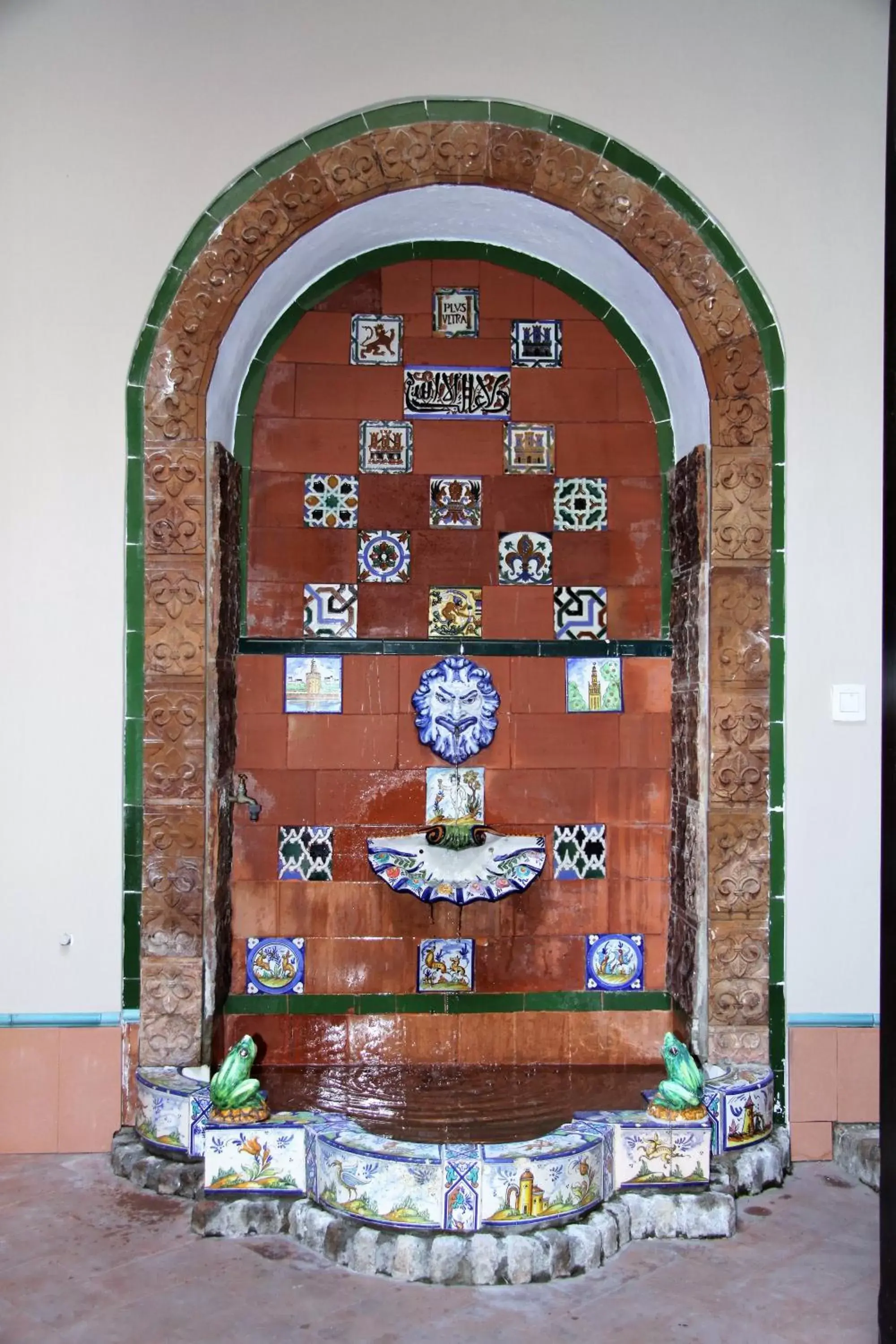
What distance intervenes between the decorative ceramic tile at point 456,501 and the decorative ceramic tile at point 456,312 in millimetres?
527

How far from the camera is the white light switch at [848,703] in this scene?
141 inches

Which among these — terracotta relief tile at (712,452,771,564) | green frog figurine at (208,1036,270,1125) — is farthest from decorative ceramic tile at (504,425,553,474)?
green frog figurine at (208,1036,270,1125)

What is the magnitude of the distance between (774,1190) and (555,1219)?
2.60 feet

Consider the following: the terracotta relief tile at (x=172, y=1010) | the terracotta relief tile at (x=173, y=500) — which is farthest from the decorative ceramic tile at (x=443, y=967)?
the terracotta relief tile at (x=173, y=500)

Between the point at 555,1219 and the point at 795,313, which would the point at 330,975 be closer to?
the point at 555,1219

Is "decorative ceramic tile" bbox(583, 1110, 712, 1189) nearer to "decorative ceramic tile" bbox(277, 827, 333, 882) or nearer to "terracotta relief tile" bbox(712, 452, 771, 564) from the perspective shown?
"decorative ceramic tile" bbox(277, 827, 333, 882)

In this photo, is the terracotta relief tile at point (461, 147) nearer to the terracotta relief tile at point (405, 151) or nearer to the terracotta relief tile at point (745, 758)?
the terracotta relief tile at point (405, 151)

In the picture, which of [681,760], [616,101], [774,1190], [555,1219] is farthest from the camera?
[681,760]

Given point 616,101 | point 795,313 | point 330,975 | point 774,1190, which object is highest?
point 616,101

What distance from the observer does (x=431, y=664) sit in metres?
4.02

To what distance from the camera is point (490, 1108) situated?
353cm

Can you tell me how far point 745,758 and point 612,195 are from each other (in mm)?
1837

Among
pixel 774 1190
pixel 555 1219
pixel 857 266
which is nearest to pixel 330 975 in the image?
pixel 555 1219

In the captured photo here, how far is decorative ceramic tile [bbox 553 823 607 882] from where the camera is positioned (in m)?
4.05
